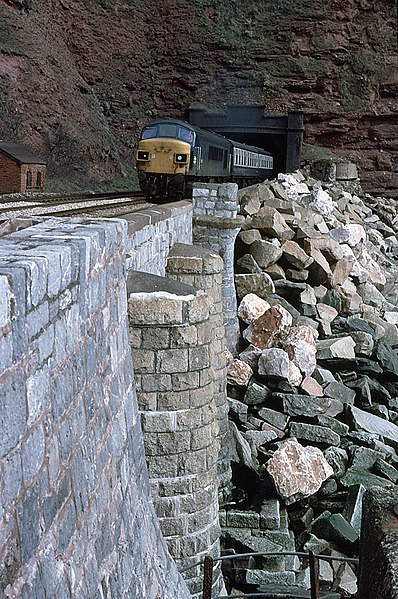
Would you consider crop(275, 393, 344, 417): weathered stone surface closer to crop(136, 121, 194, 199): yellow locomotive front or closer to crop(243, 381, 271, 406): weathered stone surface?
crop(243, 381, 271, 406): weathered stone surface

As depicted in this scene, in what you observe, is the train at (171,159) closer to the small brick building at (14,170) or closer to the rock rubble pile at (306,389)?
the rock rubble pile at (306,389)

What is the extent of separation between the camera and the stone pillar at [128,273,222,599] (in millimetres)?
7398

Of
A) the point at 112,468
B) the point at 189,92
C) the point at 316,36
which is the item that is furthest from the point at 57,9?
the point at 112,468

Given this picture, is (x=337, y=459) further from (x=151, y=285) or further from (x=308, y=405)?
(x=151, y=285)

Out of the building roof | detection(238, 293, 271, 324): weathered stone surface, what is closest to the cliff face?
the building roof

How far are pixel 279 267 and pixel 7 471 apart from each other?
53.1 feet

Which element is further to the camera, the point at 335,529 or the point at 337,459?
the point at 337,459

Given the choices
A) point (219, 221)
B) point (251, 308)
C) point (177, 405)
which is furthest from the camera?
point (251, 308)

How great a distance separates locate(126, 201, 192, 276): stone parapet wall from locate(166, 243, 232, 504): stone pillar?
0.23 meters

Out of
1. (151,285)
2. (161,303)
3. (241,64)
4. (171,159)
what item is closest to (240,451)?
(151,285)

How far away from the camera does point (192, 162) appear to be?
20078 millimetres

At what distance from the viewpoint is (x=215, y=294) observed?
11367 millimetres

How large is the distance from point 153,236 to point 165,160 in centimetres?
1028

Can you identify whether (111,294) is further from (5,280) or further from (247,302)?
(247,302)
